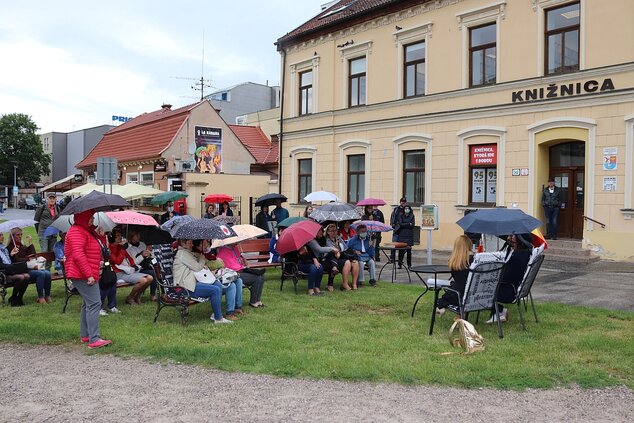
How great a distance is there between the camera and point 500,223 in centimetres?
787

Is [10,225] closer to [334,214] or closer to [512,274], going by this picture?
[334,214]

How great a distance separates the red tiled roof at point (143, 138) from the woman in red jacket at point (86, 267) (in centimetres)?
2443

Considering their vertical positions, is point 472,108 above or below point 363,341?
above

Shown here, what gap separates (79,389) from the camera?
5.58 meters

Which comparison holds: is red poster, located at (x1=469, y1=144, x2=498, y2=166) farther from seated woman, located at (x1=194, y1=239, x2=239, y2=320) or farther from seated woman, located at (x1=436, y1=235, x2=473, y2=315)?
seated woman, located at (x1=194, y1=239, x2=239, y2=320)

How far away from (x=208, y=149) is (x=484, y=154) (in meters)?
19.0

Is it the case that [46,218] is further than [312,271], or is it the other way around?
[46,218]

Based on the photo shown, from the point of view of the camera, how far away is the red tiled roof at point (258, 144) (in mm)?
37625

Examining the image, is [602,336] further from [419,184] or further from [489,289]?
[419,184]

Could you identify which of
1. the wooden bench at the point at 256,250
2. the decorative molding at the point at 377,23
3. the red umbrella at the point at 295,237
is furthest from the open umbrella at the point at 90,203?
the decorative molding at the point at 377,23

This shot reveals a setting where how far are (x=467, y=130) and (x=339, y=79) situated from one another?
6.66 metres

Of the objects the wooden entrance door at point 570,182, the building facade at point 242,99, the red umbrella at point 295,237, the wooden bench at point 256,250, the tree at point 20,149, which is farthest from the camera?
the tree at point 20,149

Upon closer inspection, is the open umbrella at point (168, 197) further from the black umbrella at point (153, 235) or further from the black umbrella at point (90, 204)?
the black umbrella at point (90, 204)

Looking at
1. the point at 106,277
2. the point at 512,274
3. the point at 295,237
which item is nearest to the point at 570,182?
the point at 512,274
